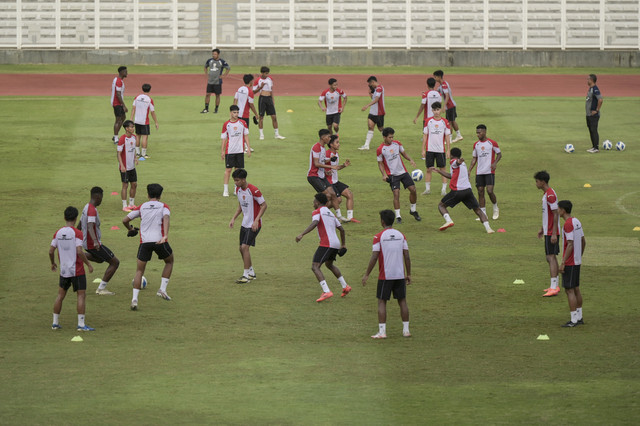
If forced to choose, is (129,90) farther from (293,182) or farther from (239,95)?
(293,182)

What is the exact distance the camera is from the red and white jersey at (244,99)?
99.5 ft

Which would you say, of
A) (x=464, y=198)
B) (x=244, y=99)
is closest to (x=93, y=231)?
(x=464, y=198)

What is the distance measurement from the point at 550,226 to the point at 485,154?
561cm

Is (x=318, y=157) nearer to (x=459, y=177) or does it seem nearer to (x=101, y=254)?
(x=459, y=177)

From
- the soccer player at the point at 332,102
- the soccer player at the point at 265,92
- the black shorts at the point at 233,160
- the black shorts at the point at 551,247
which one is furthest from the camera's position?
the soccer player at the point at 265,92

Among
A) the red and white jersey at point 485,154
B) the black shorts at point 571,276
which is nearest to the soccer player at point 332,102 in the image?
the red and white jersey at point 485,154

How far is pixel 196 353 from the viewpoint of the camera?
14.6m

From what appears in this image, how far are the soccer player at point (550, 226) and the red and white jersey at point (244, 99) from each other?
14214 mm

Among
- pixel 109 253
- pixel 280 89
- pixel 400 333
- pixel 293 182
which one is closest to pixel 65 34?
pixel 280 89

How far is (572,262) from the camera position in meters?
15.8

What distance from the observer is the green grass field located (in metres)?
12.6

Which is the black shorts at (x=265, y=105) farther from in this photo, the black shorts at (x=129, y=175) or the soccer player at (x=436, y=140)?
the black shorts at (x=129, y=175)

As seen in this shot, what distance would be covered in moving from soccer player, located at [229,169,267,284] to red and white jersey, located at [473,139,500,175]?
254 inches

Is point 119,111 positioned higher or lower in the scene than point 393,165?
higher
